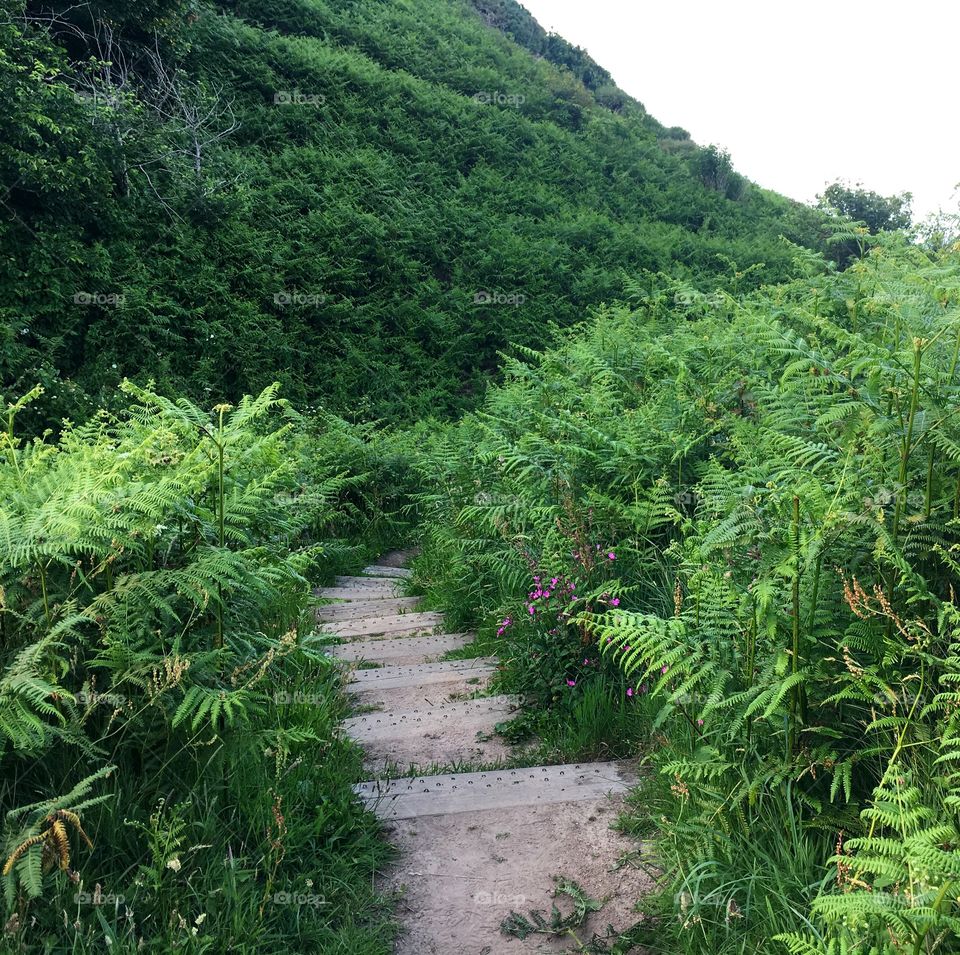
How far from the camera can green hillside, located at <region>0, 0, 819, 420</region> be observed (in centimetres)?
1170

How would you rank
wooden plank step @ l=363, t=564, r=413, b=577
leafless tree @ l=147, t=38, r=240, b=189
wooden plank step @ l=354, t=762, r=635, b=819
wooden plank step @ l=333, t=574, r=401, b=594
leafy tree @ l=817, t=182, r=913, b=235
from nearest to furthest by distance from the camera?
wooden plank step @ l=354, t=762, r=635, b=819
wooden plank step @ l=333, t=574, r=401, b=594
wooden plank step @ l=363, t=564, r=413, b=577
leafless tree @ l=147, t=38, r=240, b=189
leafy tree @ l=817, t=182, r=913, b=235

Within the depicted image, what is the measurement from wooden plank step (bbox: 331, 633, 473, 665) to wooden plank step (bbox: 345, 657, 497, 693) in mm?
166

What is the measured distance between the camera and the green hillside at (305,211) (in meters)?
11.7

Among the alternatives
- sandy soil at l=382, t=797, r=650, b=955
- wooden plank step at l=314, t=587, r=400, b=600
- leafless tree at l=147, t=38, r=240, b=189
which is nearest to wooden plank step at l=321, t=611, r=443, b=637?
wooden plank step at l=314, t=587, r=400, b=600

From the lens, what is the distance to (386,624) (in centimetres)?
577

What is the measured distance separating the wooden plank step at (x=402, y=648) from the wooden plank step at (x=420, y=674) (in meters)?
0.17

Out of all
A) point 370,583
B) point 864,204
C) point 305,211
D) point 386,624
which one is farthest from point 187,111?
point 864,204

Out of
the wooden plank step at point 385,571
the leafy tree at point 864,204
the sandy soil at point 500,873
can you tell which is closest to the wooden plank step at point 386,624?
the wooden plank step at point 385,571

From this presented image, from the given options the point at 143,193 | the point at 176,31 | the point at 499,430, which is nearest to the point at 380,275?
the point at 143,193

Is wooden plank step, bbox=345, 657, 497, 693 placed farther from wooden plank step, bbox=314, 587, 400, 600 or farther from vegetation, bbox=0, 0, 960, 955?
wooden plank step, bbox=314, 587, 400, 600

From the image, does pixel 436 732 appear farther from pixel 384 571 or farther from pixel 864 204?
pixel 864 204

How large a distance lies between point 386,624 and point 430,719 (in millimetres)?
1817

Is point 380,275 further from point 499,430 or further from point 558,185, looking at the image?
point 499,430

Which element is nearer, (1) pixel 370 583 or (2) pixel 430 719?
(2) pixel 430 719
